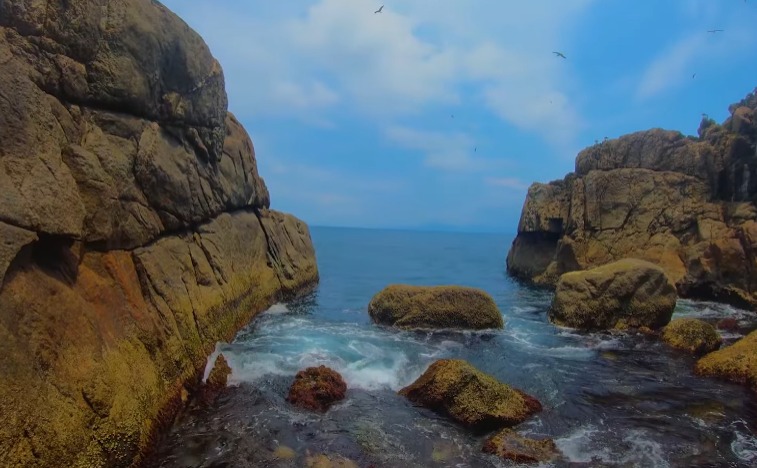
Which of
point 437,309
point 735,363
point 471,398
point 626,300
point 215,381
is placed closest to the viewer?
point 471,398

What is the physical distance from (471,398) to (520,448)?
6.93ft

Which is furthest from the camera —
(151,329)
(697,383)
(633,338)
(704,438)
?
(633,338)

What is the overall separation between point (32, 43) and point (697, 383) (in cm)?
2281

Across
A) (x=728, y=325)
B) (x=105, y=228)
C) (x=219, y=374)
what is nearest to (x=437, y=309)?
(x=219, y=374)

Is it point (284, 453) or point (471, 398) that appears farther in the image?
point (471, 398)

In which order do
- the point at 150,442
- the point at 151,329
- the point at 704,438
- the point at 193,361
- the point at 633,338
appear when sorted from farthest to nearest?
the point at 633,338, the point at 193,361, the point at 151,329, the point at 704,438, the point at 150,442

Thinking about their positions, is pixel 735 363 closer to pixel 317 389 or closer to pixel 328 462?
pixel 317 389

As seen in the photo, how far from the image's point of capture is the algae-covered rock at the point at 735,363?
16.7 m

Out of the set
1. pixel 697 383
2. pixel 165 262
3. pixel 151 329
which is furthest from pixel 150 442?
pixel 697 383

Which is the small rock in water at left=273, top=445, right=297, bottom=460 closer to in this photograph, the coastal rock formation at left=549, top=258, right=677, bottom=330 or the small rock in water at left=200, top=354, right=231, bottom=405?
the small rock in water at left=200, top=354, right=231, bottom=405

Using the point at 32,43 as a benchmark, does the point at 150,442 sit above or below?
below

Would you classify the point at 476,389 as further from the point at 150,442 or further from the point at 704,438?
the point at 150,442

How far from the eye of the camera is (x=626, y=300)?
25000 mm

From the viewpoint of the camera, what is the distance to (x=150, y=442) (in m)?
11.3
